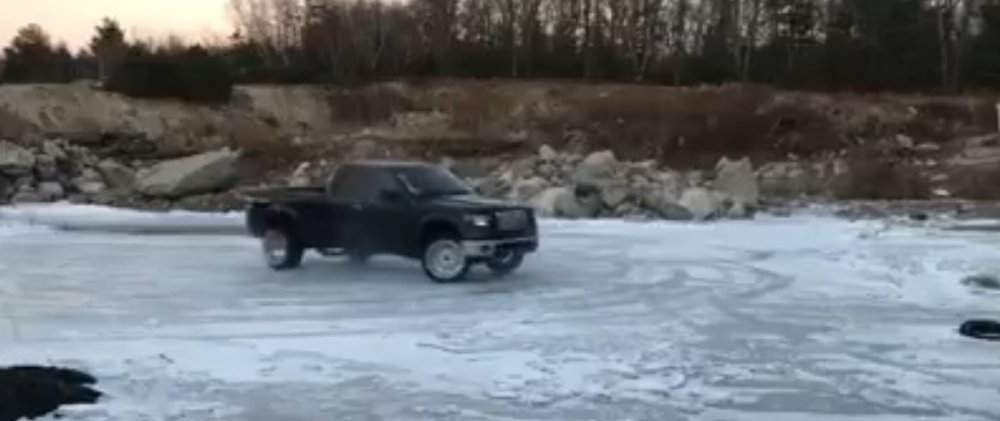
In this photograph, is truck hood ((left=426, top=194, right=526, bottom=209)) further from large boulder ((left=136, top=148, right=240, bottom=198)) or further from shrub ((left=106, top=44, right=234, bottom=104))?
shrub ((left=106, top=44, right=234, bottom=104))

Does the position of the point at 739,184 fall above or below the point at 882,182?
above

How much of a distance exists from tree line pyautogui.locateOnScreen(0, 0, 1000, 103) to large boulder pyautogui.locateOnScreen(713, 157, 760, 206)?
96.8ft

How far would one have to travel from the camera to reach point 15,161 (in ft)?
147

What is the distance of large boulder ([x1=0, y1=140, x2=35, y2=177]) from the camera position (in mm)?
44125

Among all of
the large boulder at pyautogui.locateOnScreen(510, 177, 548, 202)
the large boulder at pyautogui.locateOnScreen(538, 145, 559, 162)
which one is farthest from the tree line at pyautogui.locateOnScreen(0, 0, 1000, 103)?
the large boulder at pyautogui.locateOnScreen(510, 177, 548, 202)

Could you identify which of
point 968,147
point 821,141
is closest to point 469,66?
point 821,141

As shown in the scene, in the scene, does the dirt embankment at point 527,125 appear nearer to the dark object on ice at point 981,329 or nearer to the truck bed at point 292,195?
the truck bed at point 292,195

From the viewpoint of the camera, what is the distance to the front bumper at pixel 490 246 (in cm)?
2039

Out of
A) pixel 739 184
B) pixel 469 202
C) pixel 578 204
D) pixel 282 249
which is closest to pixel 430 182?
pixel 469 202

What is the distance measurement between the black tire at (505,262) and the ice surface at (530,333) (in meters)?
0.28

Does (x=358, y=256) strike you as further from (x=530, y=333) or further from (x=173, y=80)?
(x=173, y=80)

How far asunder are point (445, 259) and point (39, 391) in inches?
394

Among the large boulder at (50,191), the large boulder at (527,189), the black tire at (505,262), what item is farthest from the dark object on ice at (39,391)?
the large boulder at (50,191)

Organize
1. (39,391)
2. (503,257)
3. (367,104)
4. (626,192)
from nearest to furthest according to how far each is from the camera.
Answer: (39,391) → (503,257) → (626,192) → (367,104)
